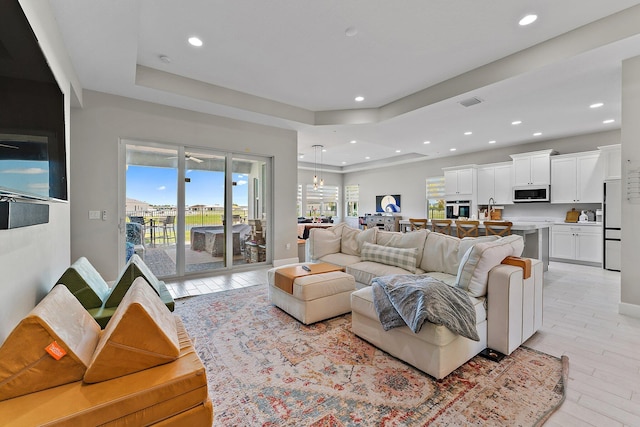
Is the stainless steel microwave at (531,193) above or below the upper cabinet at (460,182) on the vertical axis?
below

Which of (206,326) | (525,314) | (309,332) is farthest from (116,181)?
(525,314)

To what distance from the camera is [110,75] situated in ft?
11.1

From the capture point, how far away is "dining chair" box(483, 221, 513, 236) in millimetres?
4687

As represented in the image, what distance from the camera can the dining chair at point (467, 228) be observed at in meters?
5.08

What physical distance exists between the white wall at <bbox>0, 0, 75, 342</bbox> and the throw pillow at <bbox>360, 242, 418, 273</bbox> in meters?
3.15

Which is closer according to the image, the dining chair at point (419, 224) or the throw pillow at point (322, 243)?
the throw pillow at point (322, 243)

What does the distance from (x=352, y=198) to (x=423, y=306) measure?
10014 mm

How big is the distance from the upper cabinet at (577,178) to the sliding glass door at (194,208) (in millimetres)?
6334

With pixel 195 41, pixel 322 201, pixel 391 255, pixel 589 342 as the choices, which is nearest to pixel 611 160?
pixel 589 342

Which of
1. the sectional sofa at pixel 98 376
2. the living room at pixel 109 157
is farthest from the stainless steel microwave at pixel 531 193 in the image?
the sectional sofa at pixel 98 376

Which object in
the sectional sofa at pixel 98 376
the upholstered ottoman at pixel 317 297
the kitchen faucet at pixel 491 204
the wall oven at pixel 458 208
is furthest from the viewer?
the wall oven at pixel 458 208

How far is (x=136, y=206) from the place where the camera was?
14.1 feet

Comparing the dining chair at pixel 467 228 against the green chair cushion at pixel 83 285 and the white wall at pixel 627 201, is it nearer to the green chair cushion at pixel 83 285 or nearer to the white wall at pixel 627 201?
the white wall at pixel 627 201

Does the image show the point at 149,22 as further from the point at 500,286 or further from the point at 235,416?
the point at 500,286
